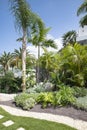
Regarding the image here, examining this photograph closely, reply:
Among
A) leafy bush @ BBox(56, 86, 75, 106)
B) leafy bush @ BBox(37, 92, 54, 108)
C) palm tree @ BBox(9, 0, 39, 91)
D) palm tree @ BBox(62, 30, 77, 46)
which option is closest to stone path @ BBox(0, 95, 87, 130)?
leafy bush @ BBox(37, 92, 54, 108)

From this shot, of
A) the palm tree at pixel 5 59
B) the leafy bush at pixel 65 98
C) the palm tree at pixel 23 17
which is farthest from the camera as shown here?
the palm tree at pixel 5 59

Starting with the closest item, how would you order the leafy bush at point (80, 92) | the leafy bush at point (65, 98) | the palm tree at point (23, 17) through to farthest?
1. the leafy bush at point (65, 98)
2. the leafy bush at point (80, 92)
3. the palm tree at point (23, 17)

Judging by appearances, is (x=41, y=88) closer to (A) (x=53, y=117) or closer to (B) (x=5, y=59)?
(A) (x=53, y=117)

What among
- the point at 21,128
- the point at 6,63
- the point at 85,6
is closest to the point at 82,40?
the point at 85,6

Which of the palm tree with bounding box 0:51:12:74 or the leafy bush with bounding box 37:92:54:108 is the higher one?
the palm tree with bounding box 0:51:12:74

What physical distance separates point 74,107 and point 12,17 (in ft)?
27.9

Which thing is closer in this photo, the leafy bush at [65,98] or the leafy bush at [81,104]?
the leafy bush at [81,104]

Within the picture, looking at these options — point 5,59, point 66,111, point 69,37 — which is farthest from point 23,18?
point 5,59

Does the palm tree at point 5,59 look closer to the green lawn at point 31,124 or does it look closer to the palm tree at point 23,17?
the palm tree at point 23,17

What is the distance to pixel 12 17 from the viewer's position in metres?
14.2

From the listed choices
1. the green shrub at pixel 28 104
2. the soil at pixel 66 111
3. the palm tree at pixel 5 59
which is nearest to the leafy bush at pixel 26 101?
the green shrub at pixel 28 104

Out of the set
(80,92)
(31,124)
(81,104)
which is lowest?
(31,124)

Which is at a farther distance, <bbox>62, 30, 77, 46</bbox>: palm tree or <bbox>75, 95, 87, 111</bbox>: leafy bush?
<bbox>62, 30, 77, 46</bbox>: palm tree

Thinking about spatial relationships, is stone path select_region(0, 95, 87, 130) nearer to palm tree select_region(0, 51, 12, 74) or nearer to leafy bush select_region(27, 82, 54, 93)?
leafy bush select_region(27, 82, 54, 93)
